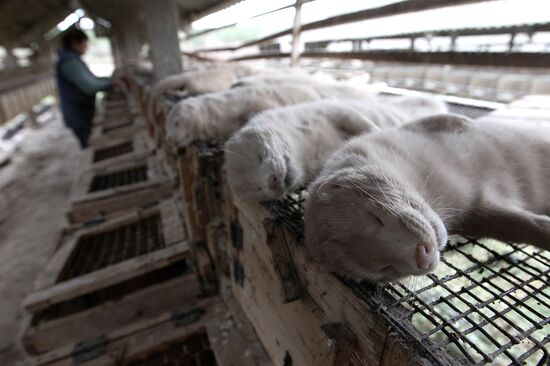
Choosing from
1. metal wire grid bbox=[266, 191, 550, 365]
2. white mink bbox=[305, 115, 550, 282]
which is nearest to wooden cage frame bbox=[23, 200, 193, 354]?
metal wire grid bbox=[266, 191, 550, 365]

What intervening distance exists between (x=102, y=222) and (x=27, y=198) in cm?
442

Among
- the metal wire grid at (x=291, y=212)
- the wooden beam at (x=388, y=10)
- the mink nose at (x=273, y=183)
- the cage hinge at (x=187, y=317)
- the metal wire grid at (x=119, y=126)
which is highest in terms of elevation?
the wooden beam at (x=388, y=10)

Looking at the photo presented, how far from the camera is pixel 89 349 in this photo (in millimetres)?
2832

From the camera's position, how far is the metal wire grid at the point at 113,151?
725cm

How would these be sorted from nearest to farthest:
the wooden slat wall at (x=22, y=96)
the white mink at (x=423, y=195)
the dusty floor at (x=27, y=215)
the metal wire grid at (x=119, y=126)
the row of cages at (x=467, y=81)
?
1. the white mink at (x=423, y=195)
2. the dusty floor at (x=27, y=215)
3. the row of cages at (x=467, y=81)
4. the metal wire grid at (x=119, y=126)
5. the wooden slat wall at (x=22, y=96)

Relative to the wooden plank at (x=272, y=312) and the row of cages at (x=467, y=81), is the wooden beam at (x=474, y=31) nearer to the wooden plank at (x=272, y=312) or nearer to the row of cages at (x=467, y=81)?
the row of cages at (x=467, y=81)

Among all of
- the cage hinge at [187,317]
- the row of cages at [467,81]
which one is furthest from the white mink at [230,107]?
the row of cages at [467,81]

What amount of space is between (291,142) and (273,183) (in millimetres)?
456

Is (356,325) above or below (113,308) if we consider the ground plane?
above

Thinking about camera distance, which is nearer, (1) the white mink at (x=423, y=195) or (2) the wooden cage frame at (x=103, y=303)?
(1) the white mink at (x=423, y=195)

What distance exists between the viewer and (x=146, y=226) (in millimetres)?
4688

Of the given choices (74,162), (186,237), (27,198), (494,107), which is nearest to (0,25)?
(74,162)

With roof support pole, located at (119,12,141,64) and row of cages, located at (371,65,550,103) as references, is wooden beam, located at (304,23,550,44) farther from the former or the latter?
roof support pole, located at (119,12,141,64)

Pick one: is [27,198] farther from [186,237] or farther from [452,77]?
[452,77]
